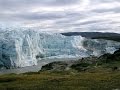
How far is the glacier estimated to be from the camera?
80894mm

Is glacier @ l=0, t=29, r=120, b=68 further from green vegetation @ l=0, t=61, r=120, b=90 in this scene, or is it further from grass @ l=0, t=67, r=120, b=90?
grass @ l=0, t=67, r=120, b=90

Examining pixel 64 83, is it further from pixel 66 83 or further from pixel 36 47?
pixel 36 47

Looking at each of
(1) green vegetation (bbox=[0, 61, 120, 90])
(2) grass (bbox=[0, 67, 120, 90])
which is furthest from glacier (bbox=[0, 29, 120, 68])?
(2) grass (bbox=[0, 67, 120, 90])

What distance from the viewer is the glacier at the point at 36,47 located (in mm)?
80894

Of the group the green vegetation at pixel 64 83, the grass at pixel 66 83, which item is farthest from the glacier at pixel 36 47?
the grass at pixel 66 83

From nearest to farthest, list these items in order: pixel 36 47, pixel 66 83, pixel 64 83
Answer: pixel 66 83, pixel 64 83, pixel 36 47

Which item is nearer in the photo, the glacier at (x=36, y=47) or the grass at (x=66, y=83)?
the grass at (x=66, y=83)

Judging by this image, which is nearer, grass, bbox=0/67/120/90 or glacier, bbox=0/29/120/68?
grass, bbox=0/67/120/90

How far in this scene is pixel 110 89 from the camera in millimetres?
20562

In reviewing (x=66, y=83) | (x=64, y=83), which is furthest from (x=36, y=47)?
(x=66, y=83)

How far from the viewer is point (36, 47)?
10000 cm

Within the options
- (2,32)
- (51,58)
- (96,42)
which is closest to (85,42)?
(96,42)

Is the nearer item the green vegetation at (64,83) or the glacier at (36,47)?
the green vegetation at (64,83)

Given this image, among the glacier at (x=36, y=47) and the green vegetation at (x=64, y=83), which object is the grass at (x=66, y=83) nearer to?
the green vegetation at (x=64, y=83)
